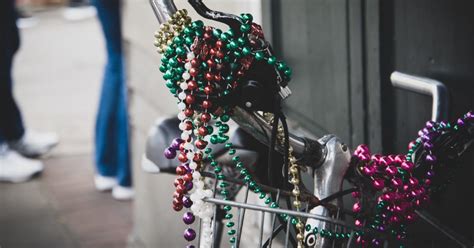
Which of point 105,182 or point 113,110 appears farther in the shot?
point 105,182

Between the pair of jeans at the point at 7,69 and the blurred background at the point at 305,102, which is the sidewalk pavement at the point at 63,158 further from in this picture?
the pair of jeans at the point at 7,69

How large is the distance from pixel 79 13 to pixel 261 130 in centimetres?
1145

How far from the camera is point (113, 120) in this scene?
20.6ft

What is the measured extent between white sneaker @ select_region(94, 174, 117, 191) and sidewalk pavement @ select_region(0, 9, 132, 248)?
52mm

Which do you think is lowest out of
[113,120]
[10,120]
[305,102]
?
[10,120]

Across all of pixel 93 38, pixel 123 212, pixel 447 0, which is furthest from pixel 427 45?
pixel 93 38

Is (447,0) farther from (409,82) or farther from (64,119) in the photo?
(64,119)

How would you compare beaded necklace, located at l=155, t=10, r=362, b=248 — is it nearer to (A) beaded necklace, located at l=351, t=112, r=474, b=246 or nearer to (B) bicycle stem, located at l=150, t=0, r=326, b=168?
(B) bicycle stem, located at l=150, t=0, r=326, b=168

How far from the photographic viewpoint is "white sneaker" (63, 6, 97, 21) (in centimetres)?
1273

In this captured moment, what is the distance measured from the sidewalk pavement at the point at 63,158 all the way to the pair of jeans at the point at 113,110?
24 cm

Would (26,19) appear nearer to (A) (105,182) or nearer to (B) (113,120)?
(A) (105,182)

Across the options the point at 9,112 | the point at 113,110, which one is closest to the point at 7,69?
the point at 9,112

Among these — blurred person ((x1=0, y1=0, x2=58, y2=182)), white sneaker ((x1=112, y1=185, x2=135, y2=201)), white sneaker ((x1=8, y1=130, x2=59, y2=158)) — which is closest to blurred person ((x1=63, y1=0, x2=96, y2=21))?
white sneaker ((x1=8, y1=130, x2=59, y2=158))

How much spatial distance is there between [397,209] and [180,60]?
0.50 m
